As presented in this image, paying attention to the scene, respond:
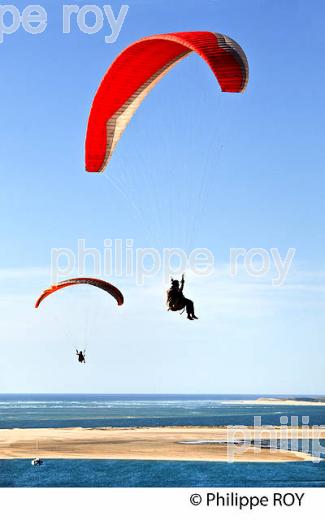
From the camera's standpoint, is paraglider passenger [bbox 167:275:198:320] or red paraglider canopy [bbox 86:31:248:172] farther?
paraglider passenger [bbox 167:275:198:320]

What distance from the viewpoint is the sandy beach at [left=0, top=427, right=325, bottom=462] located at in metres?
29.3

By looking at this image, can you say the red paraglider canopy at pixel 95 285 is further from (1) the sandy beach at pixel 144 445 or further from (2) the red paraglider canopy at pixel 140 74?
(1) the sandy beach at pixel 144 445

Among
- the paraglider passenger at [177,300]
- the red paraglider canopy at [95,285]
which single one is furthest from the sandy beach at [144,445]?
the paraglider passenger at [177,300]

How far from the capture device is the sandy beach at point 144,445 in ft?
96.2

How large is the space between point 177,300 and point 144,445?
2127 cm

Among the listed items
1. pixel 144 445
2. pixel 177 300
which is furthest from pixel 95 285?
pixel 144 445

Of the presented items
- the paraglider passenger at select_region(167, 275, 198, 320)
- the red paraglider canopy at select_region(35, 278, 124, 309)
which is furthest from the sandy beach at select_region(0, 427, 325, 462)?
the paraglider passenger at select_region(167, 275, 198, 320)

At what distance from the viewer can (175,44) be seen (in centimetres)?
1257

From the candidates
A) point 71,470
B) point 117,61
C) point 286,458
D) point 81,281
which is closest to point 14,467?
point 71,470

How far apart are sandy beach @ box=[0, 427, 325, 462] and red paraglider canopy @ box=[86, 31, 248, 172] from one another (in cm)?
1697

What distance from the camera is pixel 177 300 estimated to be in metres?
12.6

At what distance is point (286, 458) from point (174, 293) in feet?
58.2

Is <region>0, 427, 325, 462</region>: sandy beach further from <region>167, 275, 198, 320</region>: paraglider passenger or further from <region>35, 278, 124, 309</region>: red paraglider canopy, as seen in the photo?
<region>167, 275, 198, 320</region>: paraglider passenger
